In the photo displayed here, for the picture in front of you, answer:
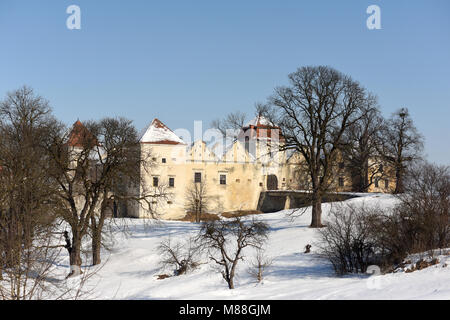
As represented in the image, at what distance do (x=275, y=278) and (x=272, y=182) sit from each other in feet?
109

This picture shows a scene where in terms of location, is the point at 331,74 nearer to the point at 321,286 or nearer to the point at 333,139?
the point at 333,139

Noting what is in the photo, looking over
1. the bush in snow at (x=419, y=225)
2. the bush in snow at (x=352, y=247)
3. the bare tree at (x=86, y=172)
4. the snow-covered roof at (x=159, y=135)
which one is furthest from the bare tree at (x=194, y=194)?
the bush in snow at (x=419, y=225)

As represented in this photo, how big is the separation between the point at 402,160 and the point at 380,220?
2482cm

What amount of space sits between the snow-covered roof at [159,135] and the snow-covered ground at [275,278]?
13.9m

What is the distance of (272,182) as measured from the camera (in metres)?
51.6

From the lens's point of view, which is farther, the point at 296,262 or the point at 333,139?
the point at 333,139

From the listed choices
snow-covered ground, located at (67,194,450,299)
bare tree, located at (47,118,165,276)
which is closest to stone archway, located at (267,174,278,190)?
snow-covered ground, located at (67,194,450,299)

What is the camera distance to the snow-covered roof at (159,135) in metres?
44.9

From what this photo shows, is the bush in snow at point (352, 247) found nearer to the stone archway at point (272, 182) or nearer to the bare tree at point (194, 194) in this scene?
the bare tree at point (194, 194)

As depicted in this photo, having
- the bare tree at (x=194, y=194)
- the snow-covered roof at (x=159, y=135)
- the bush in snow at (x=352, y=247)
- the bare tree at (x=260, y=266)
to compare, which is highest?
the snow-covered roof at (x=159, y=135)

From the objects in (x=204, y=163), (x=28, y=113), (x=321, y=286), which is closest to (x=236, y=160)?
(x=204, y=163)

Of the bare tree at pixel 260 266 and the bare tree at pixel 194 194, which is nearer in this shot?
the bare tree at pixel 260 266

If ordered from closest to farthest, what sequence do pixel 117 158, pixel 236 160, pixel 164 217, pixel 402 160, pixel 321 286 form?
pixel 321 286 < pixel 117 158 < pixel 402 160 < pixel 164 217 < pixel 236 160

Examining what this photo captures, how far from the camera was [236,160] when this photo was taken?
49469 mm
